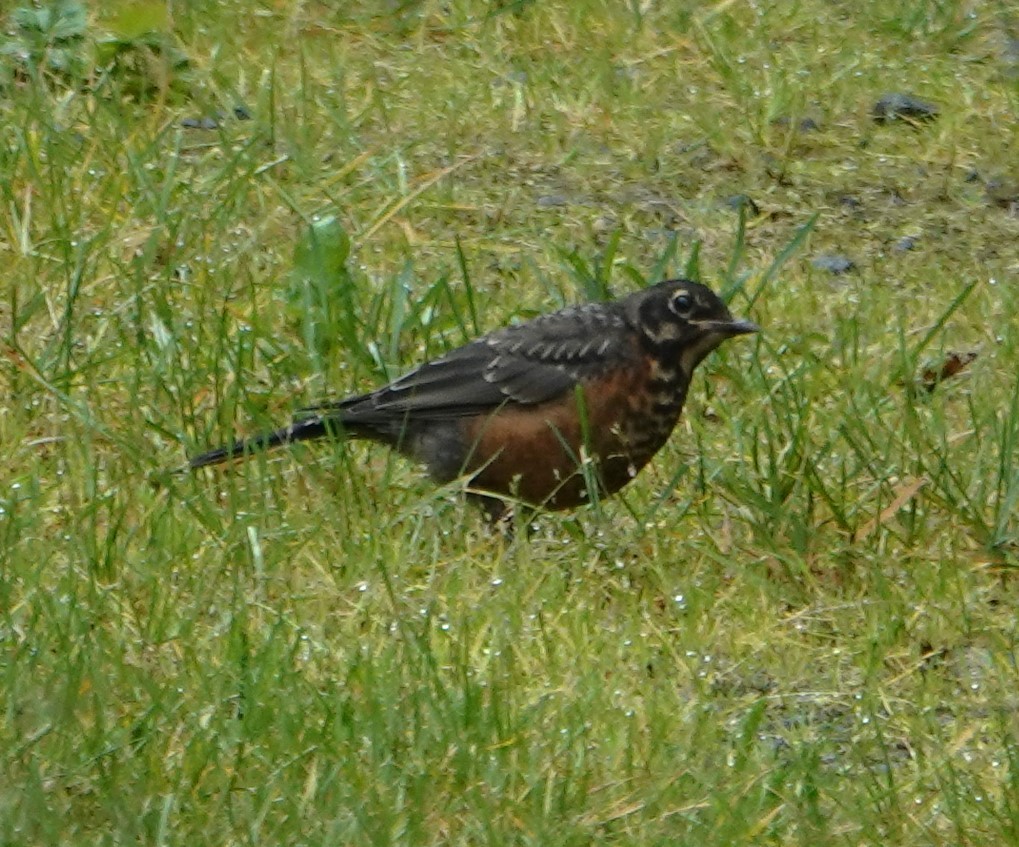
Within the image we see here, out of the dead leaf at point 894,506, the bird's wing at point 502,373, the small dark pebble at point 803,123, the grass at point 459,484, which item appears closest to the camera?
the grass at point 459,484

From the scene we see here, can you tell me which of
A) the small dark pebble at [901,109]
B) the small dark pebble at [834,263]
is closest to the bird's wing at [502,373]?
the small dark pebble at [834,263]

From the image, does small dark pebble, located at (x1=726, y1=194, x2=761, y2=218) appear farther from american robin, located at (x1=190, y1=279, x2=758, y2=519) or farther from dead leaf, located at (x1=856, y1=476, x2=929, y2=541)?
dead leaf, located at (x1=856, y1=476, x2=929, y2=541)

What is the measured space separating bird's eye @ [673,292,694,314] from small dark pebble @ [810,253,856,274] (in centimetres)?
143

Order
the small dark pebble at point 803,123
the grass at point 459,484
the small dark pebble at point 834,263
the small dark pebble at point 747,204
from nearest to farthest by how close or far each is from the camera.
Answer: the grass at point 459,484 → the small dark pebble at point 834,263 → the small dark pebble at point 747,204 → the small dark pebble at point 803,123

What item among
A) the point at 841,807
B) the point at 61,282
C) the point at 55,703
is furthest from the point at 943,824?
the point at 61,282

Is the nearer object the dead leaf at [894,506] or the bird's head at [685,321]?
the dead leaf at [894,506]

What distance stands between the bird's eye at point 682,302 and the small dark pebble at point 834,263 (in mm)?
1434

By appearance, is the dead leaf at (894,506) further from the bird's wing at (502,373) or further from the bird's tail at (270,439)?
the bird's tail at (270,439)

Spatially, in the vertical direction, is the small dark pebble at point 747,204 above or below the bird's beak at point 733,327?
below

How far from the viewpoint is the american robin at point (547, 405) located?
18.3 feet

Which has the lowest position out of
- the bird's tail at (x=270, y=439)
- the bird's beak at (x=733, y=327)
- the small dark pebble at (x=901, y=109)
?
the small dark pebble at (x=901, y=109)

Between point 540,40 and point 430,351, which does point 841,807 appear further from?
point 540,40

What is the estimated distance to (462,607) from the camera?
4.98 metres

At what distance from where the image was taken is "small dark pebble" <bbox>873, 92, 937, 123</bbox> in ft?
26.4
